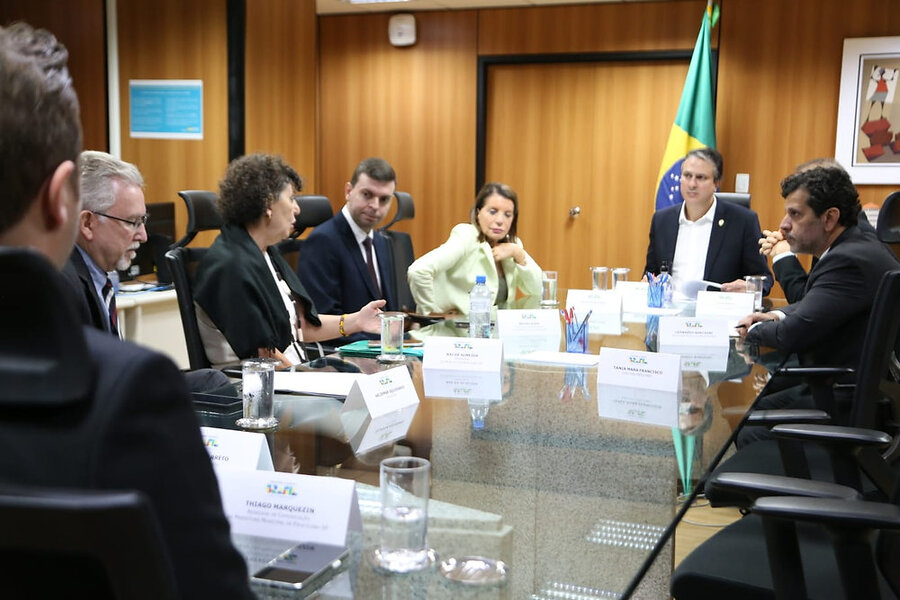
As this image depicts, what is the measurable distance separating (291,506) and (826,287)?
2.35 meters

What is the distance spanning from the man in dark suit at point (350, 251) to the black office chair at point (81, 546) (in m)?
3.19

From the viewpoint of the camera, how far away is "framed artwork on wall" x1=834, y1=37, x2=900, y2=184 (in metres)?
5.90

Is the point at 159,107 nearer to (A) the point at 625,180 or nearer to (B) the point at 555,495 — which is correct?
(A) the point at 625,180

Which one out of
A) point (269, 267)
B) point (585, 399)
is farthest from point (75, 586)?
point (269, 267)

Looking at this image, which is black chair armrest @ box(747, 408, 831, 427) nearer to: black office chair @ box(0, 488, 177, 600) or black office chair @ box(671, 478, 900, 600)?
black office chair @ box(671, 478, 900, 600)

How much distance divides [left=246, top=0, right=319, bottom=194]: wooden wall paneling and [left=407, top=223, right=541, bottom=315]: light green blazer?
2.36m

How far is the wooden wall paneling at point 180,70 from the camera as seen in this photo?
5637 millimetres

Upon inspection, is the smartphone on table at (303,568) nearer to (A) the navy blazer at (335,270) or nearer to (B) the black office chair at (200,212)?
(B) the black office chair at (200,212)

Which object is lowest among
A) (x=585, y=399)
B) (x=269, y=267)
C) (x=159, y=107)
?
(x=585, y=399)

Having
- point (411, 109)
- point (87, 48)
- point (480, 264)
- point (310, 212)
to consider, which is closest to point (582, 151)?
point (411, 109)

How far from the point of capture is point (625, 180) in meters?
6.77

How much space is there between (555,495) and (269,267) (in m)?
1.94

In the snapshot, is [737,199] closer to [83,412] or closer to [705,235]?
[705,235]

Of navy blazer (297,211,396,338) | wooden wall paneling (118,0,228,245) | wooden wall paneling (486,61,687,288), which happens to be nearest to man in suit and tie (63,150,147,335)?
navy blazer (297,211,396,338)
